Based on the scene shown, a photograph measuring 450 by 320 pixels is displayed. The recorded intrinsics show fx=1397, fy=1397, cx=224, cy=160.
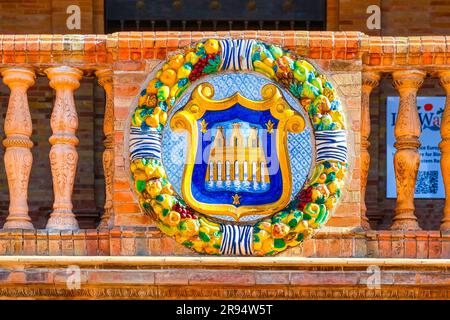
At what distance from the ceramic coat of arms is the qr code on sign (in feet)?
13.8

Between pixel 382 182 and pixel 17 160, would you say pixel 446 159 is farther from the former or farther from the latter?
pixel 382 182

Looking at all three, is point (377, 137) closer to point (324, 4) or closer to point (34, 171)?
point (324, 4)

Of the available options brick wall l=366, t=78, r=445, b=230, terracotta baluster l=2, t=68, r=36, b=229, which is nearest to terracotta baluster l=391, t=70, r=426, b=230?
terracotta baluster l=2, t=68, r=36, b=229

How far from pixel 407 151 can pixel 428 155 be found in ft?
13.1

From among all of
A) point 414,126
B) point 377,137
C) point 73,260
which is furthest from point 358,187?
point 377,137

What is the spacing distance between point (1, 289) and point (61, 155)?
97 centimetres

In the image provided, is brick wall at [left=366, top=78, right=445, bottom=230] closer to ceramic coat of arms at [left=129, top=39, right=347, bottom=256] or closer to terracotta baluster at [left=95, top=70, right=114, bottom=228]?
ceramic coat of arms at [left=129, top=39, right=347, bottom=256]

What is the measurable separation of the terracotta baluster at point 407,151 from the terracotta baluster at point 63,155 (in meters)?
2.19

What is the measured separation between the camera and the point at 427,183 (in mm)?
13383

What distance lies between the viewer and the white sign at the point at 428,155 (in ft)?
43.7
